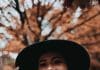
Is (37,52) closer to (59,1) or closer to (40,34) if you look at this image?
(40,34)

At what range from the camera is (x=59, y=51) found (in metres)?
1.44

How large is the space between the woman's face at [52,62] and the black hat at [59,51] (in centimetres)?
3

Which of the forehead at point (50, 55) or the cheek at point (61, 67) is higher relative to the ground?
the forehead at point (50, 55)

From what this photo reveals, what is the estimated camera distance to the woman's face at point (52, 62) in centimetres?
136

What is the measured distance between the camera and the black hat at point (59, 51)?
1440 millimetres

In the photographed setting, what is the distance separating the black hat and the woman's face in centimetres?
3

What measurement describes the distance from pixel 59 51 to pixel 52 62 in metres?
0.08

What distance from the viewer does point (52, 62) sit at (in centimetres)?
138

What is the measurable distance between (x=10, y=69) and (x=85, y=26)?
1.26 metres

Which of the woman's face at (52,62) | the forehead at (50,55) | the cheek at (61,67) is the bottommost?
the cheek at (61,67)

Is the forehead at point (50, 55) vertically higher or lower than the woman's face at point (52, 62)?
higher

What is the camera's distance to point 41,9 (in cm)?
531

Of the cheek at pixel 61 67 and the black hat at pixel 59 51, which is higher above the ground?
the black hat at pixel 59 51

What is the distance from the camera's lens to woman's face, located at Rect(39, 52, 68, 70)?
4.45 ft
